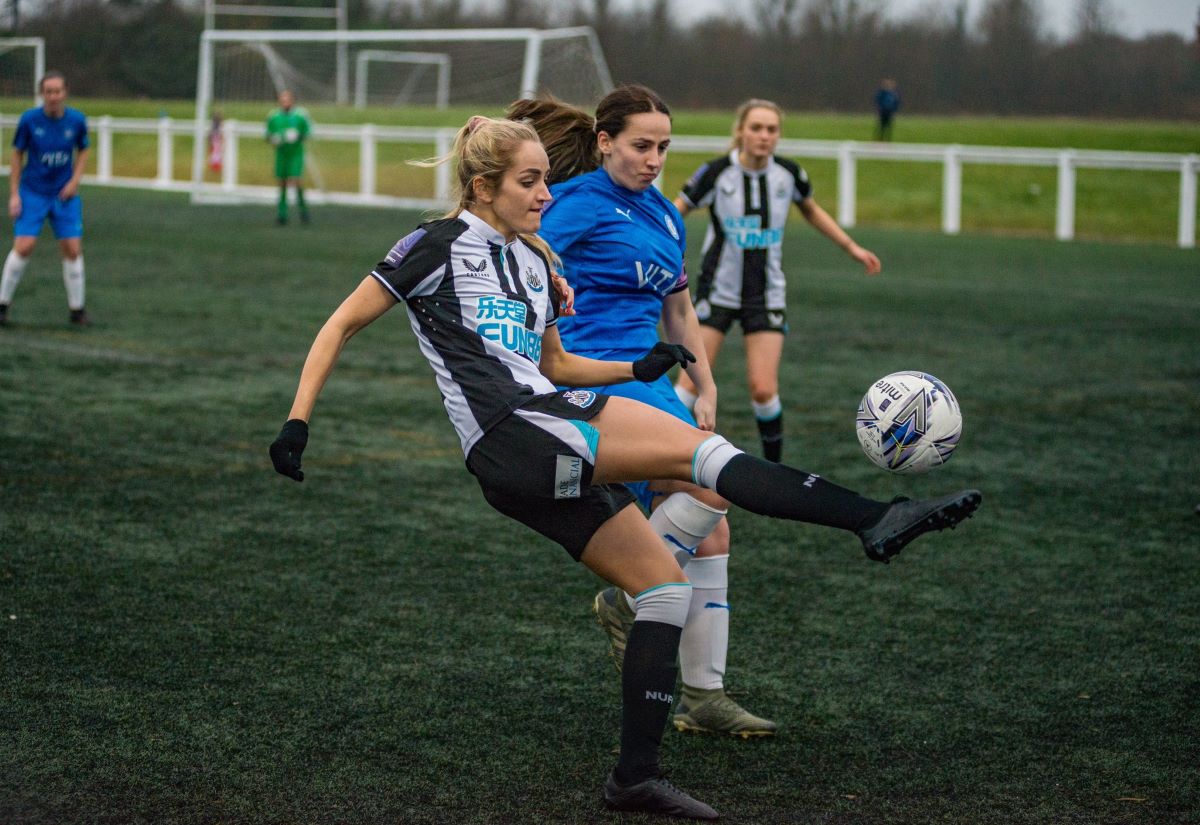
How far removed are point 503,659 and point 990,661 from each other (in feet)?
5.35

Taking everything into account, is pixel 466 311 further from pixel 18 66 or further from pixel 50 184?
pixel 18 66

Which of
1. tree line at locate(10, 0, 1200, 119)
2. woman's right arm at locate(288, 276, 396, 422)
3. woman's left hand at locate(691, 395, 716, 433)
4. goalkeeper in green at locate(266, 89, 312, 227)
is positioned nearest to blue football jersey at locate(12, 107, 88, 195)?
woman's left hand at locate(691, 395, 716, 433)

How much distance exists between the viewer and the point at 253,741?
13.5 ft

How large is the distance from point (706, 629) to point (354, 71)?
102 ft

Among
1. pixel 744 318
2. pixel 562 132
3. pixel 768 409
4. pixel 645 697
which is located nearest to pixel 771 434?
pixel 768 409

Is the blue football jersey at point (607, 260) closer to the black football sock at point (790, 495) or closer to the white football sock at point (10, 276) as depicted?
the black football sock at point (790, 495)

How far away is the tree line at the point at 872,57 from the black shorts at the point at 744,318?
159ft

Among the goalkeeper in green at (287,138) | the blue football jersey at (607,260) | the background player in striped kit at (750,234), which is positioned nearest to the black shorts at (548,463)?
the blue football jersey at (607,260)

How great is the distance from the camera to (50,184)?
1320 centimetres

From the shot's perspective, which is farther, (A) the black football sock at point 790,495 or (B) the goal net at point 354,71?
(B) the goal net at point 354,71

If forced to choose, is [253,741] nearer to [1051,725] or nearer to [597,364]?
[597,364]

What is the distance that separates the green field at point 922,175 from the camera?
105 ft

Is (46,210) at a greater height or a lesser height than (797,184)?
greater

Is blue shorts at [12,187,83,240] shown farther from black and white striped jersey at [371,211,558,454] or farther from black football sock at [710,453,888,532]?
black football sock at [710,453,888,532]
